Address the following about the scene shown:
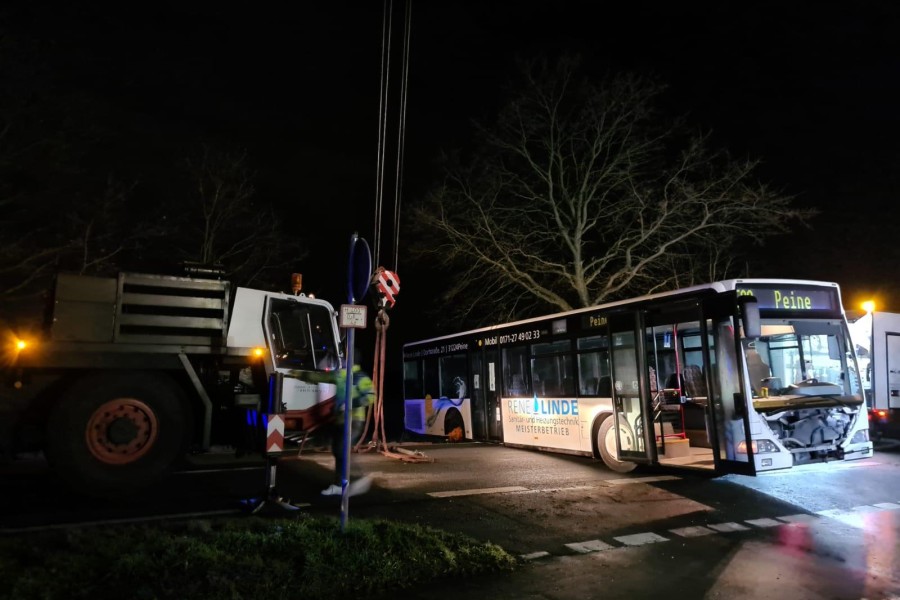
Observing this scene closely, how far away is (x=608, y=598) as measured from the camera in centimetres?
491

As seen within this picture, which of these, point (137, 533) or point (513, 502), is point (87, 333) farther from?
point (513, 502)

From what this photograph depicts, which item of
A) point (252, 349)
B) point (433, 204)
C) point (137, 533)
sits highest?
point (433, 204)

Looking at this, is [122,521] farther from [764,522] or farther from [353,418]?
[764,522]

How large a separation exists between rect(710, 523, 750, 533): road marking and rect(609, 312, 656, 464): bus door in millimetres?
2811

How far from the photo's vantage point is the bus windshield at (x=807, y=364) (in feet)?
Answer: 30.7

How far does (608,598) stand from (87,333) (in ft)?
22.1

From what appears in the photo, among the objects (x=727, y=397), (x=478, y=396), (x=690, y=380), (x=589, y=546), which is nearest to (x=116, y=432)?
(x=589, y=546)

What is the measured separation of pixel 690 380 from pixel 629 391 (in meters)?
1.67

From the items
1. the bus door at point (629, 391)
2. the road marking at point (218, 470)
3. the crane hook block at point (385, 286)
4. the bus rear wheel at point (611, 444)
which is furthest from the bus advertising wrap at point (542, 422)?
the road marking at point (218, 470)

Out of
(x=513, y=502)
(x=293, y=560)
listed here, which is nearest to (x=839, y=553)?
(x=513, y=502)

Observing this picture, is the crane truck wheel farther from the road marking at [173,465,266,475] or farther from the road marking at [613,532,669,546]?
the road marking at [613,532,669,546]

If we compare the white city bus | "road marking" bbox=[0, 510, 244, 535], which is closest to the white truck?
the white city bus

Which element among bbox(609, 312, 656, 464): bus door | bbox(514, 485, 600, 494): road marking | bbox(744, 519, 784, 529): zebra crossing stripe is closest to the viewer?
bbox(744, 519, 784, 529): zebra crossing stripe

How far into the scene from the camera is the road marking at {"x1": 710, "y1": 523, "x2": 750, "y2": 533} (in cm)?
705
